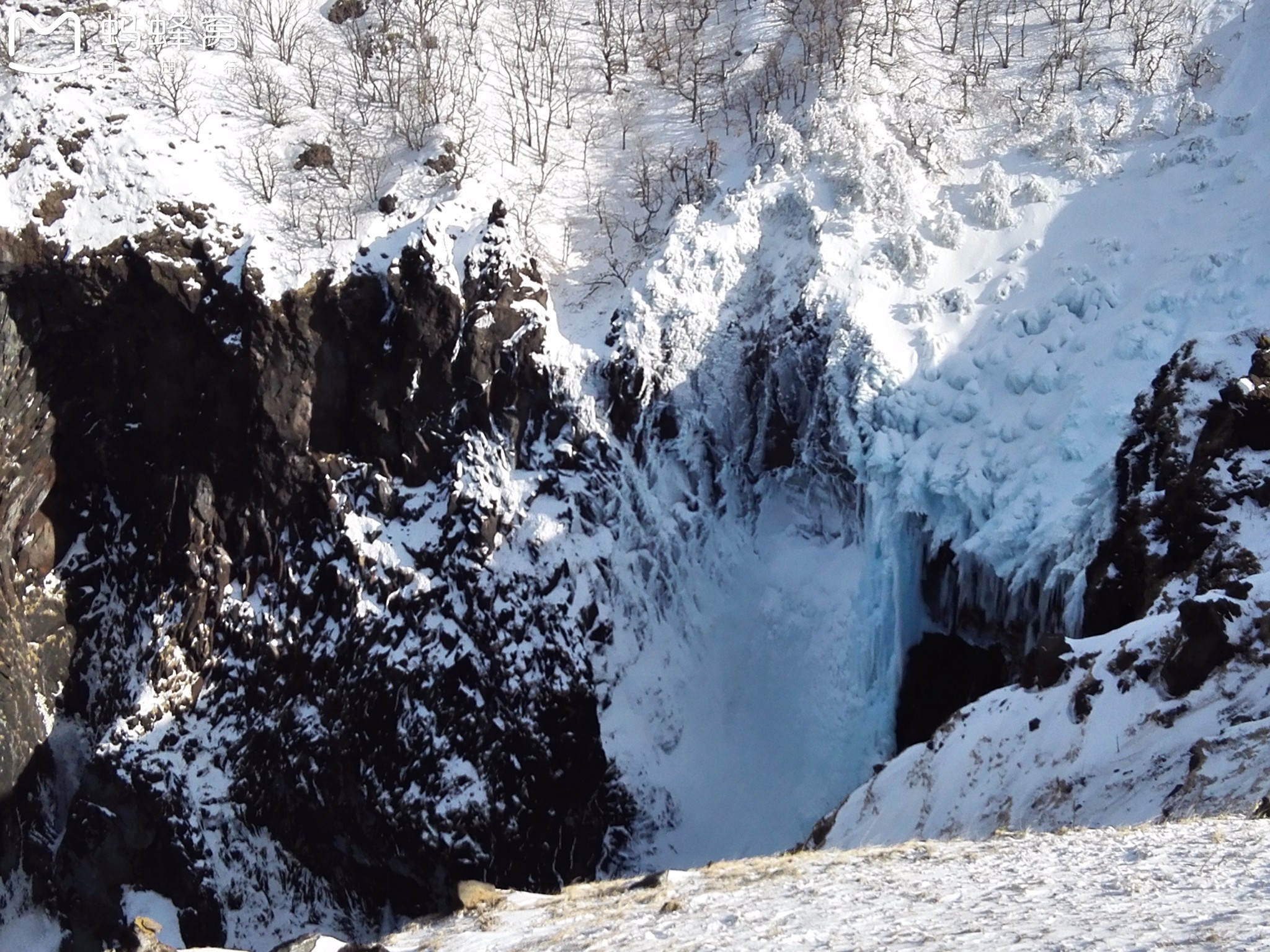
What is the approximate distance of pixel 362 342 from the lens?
25594 mm

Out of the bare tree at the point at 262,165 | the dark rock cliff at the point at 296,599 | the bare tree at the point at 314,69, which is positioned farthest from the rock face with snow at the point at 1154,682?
the bare tree at the point at 314,69

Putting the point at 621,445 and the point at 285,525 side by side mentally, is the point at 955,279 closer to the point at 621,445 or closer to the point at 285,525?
the point at 621,445

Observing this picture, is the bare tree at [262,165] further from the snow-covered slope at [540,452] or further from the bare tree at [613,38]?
the bare tree at [613,38]

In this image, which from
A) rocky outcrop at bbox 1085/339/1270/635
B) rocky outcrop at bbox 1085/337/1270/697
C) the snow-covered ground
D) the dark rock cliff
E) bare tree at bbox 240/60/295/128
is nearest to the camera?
the snow-covered ground

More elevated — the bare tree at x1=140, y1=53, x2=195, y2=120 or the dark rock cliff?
the bare tree at x1=140, y1=53, x2=195, y2=120

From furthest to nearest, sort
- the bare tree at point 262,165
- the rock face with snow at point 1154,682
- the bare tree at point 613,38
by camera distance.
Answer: the bare tree at point 613,38
the bare tree at point 262,165
the rock face with snow at point 1154,682

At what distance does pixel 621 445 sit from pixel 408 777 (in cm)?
827

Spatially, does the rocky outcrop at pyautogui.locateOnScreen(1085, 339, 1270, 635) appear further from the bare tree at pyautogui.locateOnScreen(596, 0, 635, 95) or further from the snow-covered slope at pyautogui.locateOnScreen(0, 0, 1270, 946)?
the bare tree at pyautogui.locateOnScreen(596, 0, 635, 95)

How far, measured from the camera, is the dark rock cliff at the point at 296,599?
2439cm

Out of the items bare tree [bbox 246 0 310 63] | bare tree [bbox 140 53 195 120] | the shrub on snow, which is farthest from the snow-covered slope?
bare tree [bbox 246 0 310 63]

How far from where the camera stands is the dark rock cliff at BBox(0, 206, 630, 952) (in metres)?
24.4

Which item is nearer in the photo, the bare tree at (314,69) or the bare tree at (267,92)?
the bare tree at (267,92)

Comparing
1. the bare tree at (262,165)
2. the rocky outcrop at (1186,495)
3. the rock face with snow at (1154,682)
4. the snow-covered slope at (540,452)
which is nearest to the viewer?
the rock face with snow at (1154,682)

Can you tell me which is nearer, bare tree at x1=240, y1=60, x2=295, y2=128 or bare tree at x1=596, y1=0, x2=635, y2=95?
bare tree at x1=240, y1=60, x2=295, y2=128
